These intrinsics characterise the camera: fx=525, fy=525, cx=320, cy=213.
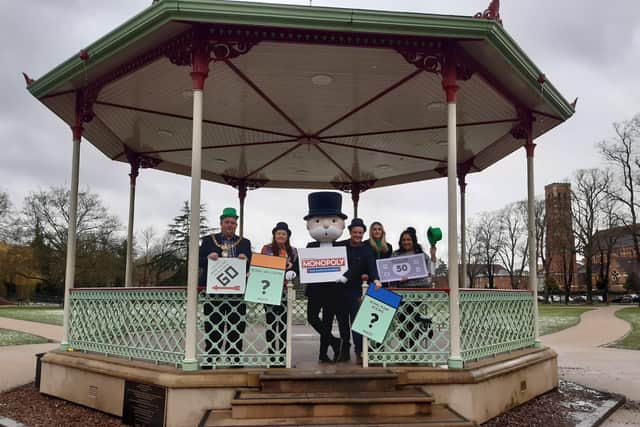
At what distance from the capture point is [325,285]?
22.8 ft

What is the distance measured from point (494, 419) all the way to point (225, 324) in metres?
3.69

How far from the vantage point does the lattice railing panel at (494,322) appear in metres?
7.05

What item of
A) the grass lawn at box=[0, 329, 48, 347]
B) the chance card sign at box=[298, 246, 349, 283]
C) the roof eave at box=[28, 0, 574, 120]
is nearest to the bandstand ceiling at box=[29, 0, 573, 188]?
the roof eave at box=[28, 0, 574, 120]

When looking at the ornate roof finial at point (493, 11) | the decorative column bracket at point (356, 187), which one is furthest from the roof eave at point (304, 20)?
the decorative column bracket at point (356, 187)

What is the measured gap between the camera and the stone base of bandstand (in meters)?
6.10

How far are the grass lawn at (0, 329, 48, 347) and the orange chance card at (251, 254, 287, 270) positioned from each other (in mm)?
13388

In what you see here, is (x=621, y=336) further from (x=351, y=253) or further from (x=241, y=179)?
(x=351, y=253)

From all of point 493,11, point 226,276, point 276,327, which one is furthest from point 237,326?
point 493,11

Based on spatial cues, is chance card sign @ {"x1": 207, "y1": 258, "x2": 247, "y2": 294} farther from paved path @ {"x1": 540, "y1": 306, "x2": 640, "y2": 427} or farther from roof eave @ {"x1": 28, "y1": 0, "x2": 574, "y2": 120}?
paved path @ {"x1": 540, "y1": 306, "x2": 640, "y2": 427}

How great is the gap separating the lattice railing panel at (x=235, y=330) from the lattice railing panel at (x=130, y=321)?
34 centimetres

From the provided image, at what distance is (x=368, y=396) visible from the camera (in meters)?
5.90

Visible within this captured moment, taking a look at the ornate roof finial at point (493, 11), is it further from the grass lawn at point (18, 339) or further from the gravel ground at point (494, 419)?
the grass lawn at point (18, 339)

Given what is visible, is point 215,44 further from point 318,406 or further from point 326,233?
point 318,406

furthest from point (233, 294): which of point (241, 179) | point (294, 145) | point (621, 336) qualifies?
point (621, 336)
